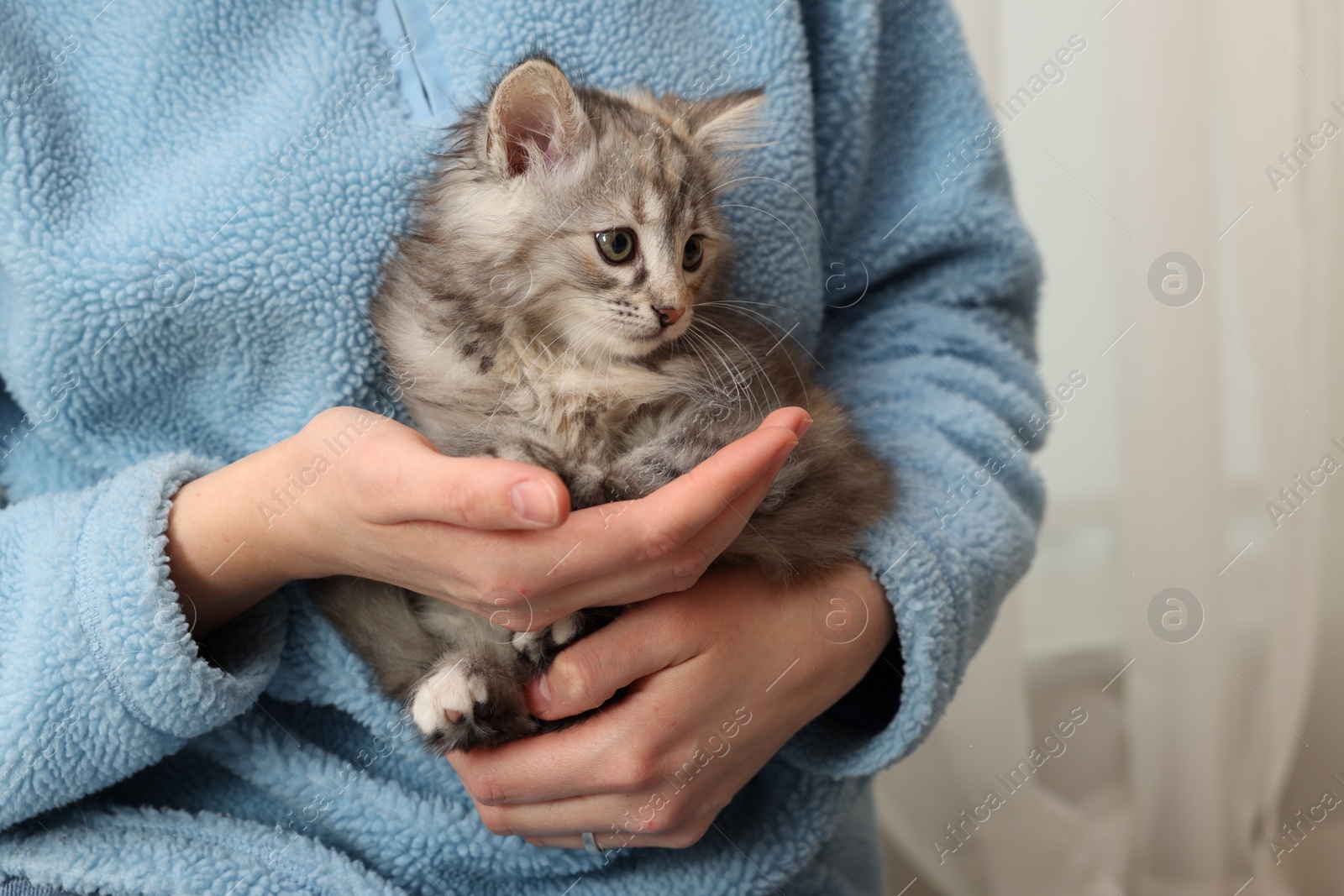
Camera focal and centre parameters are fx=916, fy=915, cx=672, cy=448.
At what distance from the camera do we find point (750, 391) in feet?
3.53

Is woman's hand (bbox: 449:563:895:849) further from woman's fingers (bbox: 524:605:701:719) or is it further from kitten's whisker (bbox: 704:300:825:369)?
kitten's whisker (bbox: 704:300:825:369)

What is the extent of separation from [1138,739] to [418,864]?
1.78 metres

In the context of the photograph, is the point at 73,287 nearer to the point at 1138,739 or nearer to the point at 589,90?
the point at 589,90

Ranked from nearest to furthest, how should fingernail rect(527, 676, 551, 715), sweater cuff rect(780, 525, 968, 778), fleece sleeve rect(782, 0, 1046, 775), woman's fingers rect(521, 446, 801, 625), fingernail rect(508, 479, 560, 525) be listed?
fingernail rect(508, 479, 560, 525) < woman's fingers rect(521, 446, 801, 625) < fingernail rect(527, 676, 551, 715) < sweater cuff rect(780, 525, 968, 778) < fleece sleeve rect(782, 0, 1046, 775)

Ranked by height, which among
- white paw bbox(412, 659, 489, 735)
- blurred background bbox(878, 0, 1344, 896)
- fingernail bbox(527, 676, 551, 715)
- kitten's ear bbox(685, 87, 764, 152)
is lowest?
blurred background bbox(878, 0, 1344, 896)

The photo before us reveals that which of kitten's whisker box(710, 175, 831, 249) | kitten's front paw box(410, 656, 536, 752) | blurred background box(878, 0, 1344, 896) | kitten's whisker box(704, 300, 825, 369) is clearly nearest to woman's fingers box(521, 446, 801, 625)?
kitten's front paw box(410, 656, 536, 752)

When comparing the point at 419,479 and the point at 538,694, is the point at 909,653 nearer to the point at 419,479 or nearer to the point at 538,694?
the point at 538,694

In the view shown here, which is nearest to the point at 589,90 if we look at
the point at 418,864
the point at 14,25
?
the point at 14,25

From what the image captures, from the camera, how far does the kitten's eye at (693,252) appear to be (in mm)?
1124

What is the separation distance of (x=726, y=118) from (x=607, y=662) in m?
0.68

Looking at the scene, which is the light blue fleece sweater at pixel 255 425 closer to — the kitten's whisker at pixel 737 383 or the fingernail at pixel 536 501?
the kitten's whisker at pixel 737 383

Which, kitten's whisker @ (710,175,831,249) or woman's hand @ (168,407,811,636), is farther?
kitten's whisker @ (710,175,831,249)

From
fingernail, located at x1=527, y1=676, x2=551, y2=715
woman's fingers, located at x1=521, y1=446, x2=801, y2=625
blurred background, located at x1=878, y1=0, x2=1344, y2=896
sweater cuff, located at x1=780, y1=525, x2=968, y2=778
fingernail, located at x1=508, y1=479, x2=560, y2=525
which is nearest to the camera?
fingernail, located at x1=508, y1=479, x2=560, y2=525

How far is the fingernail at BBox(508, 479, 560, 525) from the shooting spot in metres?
0.76
